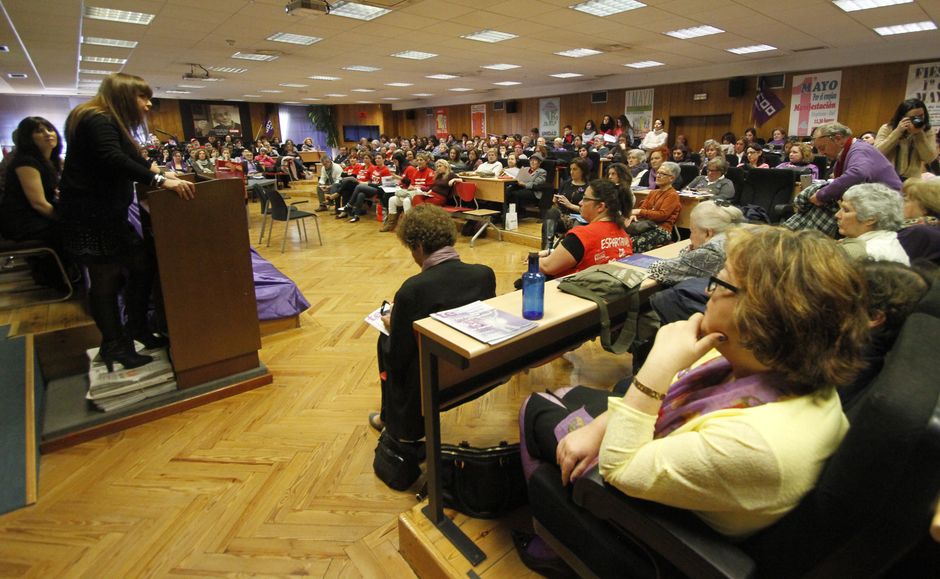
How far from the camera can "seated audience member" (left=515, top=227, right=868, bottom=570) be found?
0.77m

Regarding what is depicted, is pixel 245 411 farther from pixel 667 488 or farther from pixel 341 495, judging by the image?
pixel 667 488

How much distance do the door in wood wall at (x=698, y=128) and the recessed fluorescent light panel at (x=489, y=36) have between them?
20.8ft

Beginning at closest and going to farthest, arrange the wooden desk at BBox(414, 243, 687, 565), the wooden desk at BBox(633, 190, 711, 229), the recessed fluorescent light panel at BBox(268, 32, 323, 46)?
the wooden desk at BBox(414, 243, 687, 565) < the wooden desk at BBox(633, 190, 711, 229) < the recessed fluorescent light panel at BBox(268, 32, 323, 46)

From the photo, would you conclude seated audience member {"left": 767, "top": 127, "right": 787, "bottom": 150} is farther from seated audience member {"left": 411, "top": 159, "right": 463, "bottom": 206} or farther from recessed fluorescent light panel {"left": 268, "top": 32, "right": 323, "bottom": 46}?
recessed fluorescent light panel {"left": 268, "top": 32, "right": 323, "bottom": 46}

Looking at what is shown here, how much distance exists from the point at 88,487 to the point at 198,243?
1.10m

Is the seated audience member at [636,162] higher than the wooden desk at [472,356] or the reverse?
higher

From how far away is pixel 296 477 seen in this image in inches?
78.0

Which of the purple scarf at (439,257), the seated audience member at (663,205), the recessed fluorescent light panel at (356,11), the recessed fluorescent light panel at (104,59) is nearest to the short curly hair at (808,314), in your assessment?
the purple scarf at (439,257)

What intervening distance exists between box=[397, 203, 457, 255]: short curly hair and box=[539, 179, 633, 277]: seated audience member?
0.74 metres

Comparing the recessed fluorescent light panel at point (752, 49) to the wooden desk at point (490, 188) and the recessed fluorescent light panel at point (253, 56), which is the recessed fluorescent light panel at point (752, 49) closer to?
the wooden desk at point (490, 188)

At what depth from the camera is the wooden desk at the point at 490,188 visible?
6.45 m

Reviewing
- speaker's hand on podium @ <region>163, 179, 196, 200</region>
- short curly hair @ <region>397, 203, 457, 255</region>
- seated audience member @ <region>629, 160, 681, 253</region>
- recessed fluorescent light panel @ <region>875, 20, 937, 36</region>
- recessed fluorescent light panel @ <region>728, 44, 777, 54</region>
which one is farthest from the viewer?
recessed fluorescent light panel @ <region>728, 44, 777, 54</region>

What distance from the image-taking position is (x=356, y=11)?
6.18 m

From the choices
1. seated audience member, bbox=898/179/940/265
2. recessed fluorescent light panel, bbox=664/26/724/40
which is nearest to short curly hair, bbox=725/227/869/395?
seated audience member, bbox=898/179/940/265
